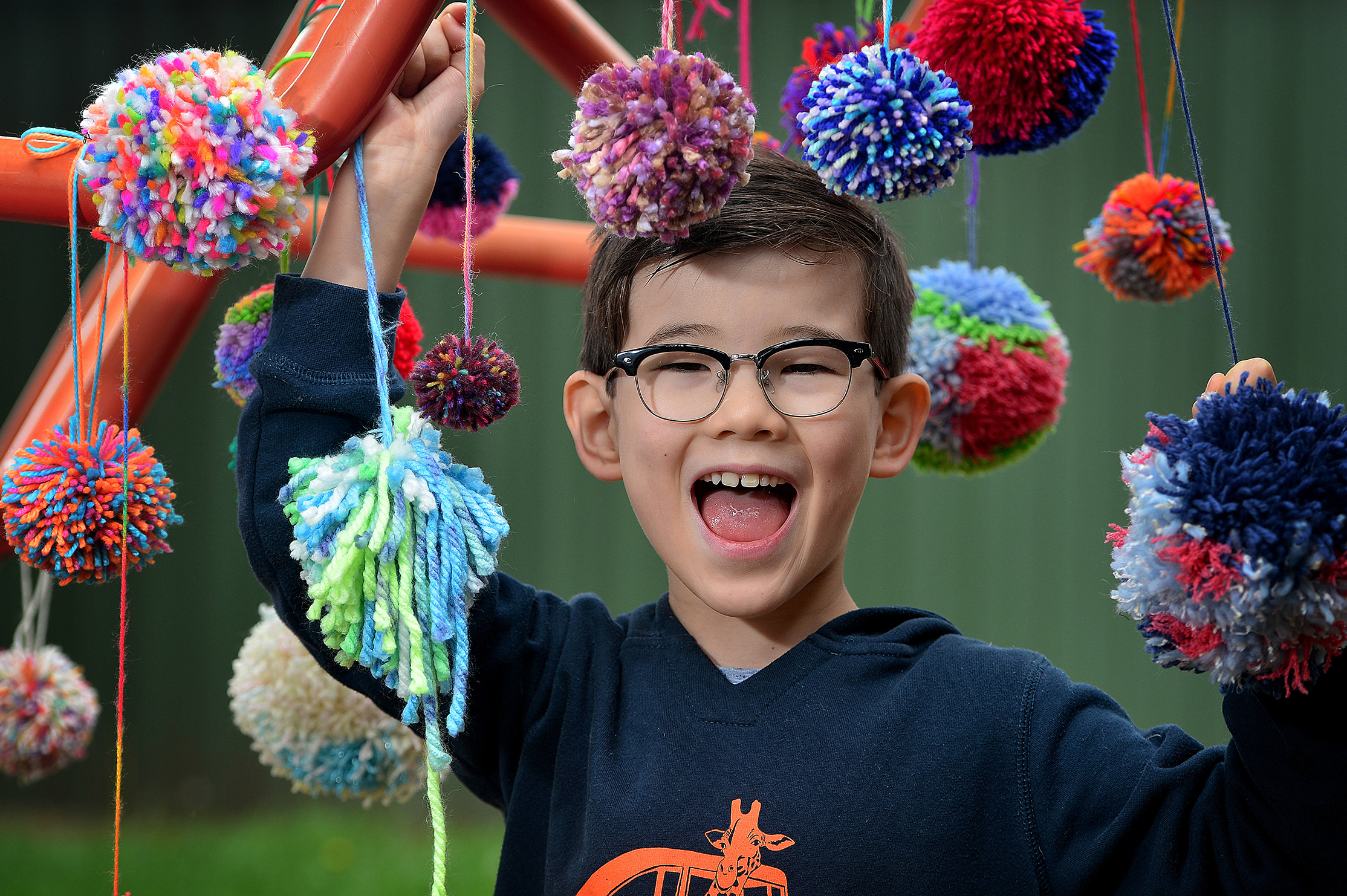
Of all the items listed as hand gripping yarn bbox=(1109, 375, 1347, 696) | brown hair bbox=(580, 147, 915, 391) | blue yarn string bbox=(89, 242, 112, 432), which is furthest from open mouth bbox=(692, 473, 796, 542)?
blue yarn string bbox=(89, 242, 112, 432)

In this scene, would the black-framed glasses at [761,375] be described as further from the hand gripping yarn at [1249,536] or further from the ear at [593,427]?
the hand gripping yarn at [1249,536]

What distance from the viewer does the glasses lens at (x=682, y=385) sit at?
608 millimetres

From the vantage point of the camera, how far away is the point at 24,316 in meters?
2.19

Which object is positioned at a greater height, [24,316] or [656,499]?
[24,316]

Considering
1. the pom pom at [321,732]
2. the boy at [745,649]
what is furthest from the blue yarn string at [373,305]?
the pom pom at [321,732]

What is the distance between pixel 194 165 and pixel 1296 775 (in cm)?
52

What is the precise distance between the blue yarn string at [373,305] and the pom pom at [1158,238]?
1.44ft

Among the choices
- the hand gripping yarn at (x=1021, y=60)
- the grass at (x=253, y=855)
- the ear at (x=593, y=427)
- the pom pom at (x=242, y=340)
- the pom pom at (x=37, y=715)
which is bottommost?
the grass at (x=253, y=855)

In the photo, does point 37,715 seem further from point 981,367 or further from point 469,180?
point 981,367

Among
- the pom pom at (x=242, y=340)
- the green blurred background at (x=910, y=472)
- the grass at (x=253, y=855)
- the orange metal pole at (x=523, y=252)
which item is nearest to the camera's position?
the pom pom at (x=242, y=340)

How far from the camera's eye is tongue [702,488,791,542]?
0.61 metres

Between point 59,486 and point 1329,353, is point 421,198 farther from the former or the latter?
point 1329,353

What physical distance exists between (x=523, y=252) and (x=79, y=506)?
0.45m

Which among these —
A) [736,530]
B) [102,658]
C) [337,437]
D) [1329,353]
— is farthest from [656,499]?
[1329,353]
